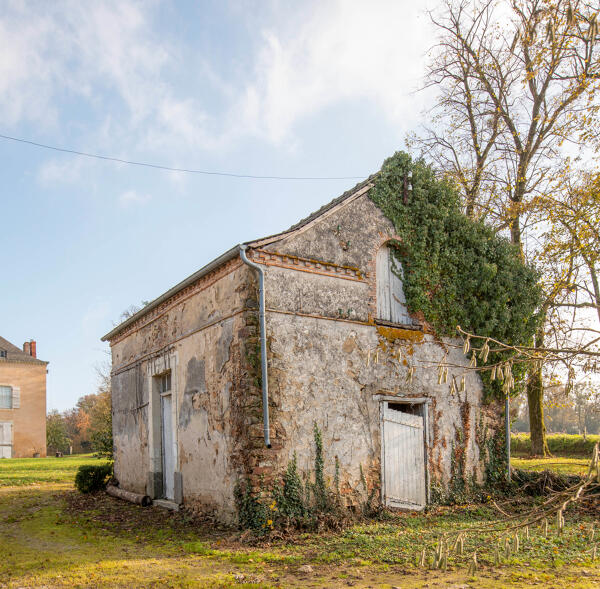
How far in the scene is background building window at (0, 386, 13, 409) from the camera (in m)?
35.6


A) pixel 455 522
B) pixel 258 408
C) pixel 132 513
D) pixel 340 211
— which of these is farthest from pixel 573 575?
A: pixel 132 513

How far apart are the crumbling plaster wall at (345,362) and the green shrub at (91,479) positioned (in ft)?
27.3

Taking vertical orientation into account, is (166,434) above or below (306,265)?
below

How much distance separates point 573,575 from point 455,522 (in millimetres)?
3256

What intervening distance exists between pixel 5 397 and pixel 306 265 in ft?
107

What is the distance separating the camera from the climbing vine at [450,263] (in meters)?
11.7

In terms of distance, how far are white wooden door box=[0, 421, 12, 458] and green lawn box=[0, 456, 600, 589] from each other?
27644 mm

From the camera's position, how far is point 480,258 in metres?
12.5

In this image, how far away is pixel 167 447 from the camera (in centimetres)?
1239

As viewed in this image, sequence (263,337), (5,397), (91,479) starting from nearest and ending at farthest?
(263,337)
(91,479)
(5,397)

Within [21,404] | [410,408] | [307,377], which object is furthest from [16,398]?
[307,377]

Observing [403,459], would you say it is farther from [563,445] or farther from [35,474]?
[563,445]

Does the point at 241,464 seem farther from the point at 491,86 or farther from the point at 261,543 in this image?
the point at 491,86

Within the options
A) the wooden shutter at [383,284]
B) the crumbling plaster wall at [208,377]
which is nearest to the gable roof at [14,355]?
the crumbling plaster wall at [208,377]
